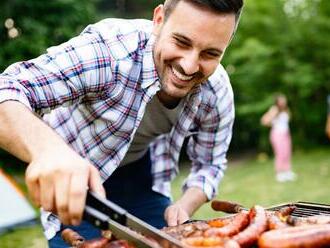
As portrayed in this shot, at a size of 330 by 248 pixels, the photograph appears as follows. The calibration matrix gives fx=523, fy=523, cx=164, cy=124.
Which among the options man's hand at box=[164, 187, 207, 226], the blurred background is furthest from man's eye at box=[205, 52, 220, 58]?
the blurred background

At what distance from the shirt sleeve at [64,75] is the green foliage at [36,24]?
10588mm

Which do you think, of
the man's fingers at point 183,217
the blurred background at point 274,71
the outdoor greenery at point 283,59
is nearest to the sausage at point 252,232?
the man's fingers at point 183,217

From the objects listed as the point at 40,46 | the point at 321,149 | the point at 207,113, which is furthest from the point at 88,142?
the point at 321,149

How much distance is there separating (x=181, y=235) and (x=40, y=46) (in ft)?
37.4

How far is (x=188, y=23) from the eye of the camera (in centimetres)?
258

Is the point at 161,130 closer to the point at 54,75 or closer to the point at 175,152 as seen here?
the point at 175,152

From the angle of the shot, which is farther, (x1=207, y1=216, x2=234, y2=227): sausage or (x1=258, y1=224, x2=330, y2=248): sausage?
(x1=207, y1=216, x2=234, y2=227): sausage

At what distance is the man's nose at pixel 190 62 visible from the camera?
8.56ft

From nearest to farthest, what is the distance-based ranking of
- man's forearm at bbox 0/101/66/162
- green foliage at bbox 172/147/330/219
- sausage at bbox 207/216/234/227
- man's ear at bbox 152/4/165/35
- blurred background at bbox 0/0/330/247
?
1. man's forearm at bbox 0/101/66/162
2. sausage at bbox 207/216/234/227
3. man's ear at bbox 152/4/165/35
4. green foliage at bbox 172/147/330/219
5. blurred background at bbox 0/0/330/247

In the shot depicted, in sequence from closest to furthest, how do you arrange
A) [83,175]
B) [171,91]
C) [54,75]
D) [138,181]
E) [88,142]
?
1. [83,175]
2. [54,75]
3. [171,91]
4. [88,142]
5. [138,181]

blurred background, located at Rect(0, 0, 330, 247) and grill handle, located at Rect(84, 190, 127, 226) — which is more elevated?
grill handle, located at Rect(84, 190, 127, 226)

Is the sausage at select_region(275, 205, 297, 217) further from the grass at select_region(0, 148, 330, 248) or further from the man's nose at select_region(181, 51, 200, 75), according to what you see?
the grass at select_region(0, 148, 330, 248)

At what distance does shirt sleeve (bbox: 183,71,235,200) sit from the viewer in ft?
10.9

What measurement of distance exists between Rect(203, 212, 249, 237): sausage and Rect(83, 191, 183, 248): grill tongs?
37 centimetres
